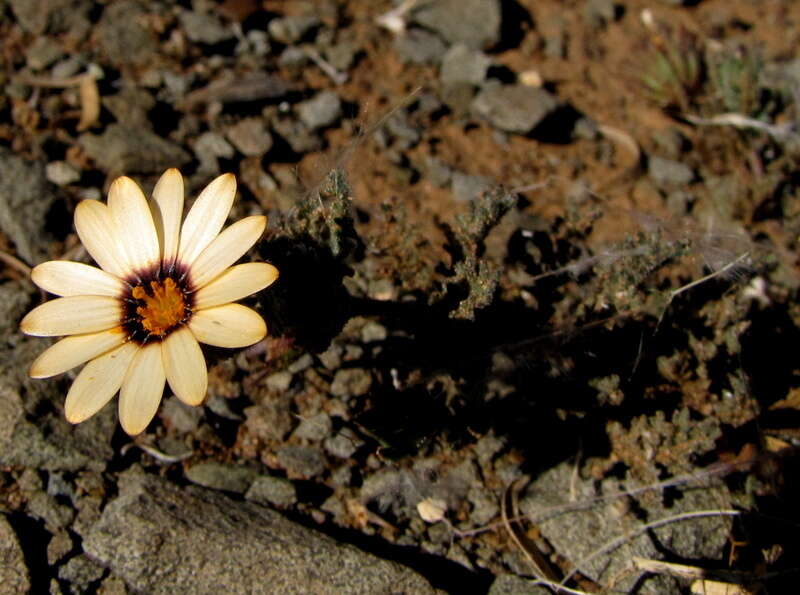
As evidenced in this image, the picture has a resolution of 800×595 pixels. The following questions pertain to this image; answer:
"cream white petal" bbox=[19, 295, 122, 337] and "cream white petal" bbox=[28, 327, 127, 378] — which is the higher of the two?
"cream white petal" bbox=[19, 295, 122, 337]

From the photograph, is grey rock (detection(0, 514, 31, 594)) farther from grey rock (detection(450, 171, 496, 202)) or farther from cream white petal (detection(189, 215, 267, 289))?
grey rock (detection(450, 171, 496, 202))

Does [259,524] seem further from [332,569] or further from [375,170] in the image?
[375,170]

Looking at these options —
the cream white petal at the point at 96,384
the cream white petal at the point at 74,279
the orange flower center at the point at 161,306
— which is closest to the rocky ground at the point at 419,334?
the orange flower center at the point at 161,306

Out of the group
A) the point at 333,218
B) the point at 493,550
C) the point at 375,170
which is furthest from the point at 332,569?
the point at 375,170

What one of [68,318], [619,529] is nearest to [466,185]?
[619,529]

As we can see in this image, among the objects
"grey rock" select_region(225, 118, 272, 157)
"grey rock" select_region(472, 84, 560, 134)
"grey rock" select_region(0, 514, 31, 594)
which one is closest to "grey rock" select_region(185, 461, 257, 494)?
"grey rock" select_region(0, 514, 31, 594)

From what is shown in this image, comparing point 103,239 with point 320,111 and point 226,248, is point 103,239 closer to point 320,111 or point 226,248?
point 226,248

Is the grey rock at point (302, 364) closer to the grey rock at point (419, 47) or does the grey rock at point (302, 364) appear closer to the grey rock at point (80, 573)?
the grey rock at point (80, 573)
